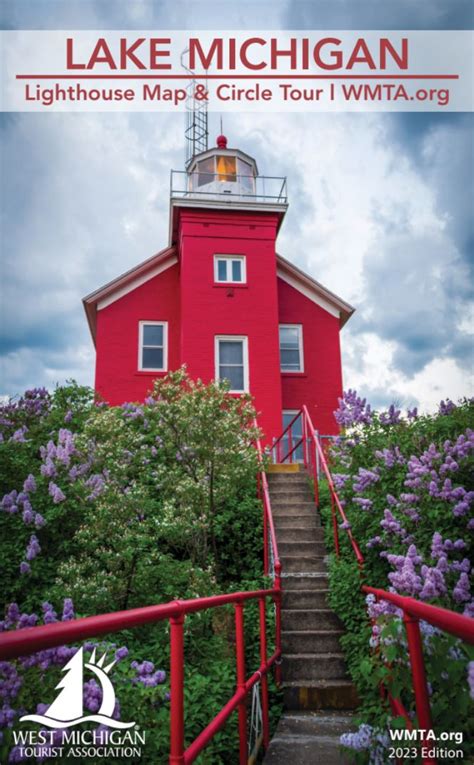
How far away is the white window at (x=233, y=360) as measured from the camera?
15.2 metres

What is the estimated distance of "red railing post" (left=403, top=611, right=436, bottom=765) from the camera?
197cm

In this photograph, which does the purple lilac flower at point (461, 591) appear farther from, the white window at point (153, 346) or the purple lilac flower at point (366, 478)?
Answer: the white window at point (153, 346)

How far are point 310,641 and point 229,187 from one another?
15.0 meters

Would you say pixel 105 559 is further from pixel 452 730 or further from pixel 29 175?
pixel 29 175

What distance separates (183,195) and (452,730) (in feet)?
56.1

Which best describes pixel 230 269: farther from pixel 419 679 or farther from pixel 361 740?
pixel 419 679

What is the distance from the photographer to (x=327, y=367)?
16.8m

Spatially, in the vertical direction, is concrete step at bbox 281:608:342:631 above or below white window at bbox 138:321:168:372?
below

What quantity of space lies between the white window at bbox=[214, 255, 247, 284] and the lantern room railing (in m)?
1.74

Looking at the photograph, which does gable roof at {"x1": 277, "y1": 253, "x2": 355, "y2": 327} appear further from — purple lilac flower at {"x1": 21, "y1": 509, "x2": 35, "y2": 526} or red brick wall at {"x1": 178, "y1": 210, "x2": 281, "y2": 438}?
purple lilac flower at {"x1": 21, "y1": 509, "x2": 35, "y2": 526}

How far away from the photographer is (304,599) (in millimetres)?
6617

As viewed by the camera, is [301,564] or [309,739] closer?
[309,739]

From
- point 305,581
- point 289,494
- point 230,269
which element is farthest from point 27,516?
point 230,269

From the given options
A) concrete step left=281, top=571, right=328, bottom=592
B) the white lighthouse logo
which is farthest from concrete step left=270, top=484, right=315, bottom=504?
the white lighthouse logo
